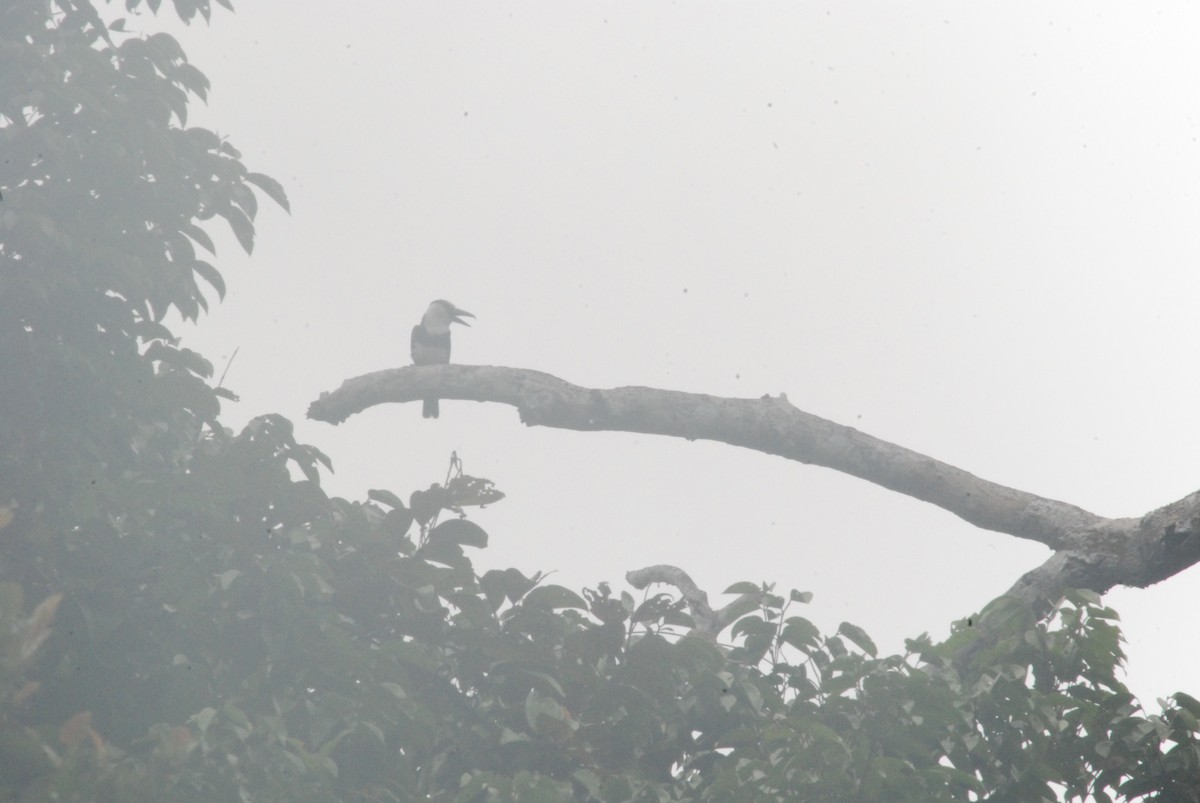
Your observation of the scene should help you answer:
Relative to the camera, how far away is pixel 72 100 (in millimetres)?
4402

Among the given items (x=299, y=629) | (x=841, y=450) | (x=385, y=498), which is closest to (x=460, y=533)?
(x=385, y=498)

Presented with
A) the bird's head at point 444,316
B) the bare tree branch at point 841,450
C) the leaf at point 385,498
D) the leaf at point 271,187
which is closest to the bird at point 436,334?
the bird's head at point 444,316

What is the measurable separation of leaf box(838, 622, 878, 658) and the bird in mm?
9805

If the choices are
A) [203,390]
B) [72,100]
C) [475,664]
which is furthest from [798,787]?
[72,100]

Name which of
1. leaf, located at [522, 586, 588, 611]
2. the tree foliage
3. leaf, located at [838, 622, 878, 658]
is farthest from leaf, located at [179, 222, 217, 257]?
leaf, located at [838, 622, 878, 658]

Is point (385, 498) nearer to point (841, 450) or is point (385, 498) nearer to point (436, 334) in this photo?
point (841, 450)

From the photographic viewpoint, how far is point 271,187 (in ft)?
16.4

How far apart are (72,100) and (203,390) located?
133 centimetres

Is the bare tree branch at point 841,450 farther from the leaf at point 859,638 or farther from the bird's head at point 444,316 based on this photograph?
the bird's head at point 444,316

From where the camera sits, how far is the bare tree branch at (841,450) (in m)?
4.46

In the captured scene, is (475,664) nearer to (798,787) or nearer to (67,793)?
(798,787)

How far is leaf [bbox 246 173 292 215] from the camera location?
195 inches

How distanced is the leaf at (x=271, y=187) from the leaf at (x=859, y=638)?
3.15m

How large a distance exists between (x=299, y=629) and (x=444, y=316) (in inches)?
397
